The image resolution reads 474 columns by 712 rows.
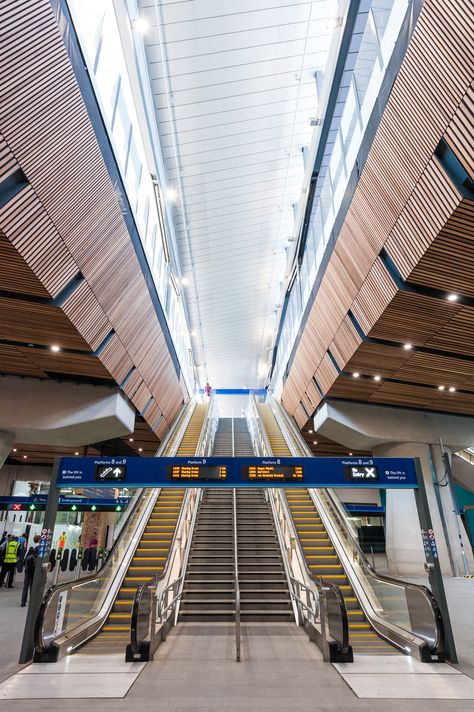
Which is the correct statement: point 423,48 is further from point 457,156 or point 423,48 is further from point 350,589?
point 350,589

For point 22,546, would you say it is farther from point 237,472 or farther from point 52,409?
point 237,472

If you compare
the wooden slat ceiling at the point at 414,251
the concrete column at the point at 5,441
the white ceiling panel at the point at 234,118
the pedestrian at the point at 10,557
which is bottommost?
the pedestrian at the point at 10,557

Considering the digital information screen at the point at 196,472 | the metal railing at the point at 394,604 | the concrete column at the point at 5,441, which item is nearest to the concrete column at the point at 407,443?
the metal railing at the point at 394,604

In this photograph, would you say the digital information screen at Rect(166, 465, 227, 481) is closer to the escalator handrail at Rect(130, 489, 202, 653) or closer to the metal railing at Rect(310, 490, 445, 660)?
the escalator handrail at Rect(130, 489, 202, 653)

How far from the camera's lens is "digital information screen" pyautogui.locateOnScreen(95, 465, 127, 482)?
635cm

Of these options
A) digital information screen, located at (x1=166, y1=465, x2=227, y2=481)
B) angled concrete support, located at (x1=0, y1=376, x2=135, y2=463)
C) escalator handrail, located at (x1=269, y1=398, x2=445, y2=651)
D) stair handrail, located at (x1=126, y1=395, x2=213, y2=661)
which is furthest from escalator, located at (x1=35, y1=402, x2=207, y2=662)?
escalator handrail, located at (x1=269, y1=398, x2=445, y2=651)

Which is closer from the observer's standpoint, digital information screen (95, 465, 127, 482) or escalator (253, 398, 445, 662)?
escalator (253, 398, 445, 662)

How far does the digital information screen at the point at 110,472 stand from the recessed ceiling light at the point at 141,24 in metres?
8.68

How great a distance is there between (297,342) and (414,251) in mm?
9283

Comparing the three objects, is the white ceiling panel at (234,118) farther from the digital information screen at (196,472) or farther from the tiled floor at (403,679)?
the tiled floor at (403,679)

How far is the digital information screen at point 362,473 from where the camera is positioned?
6316 millimetres

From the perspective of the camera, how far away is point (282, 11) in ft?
33.0

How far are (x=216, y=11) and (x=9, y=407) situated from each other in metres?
10.3

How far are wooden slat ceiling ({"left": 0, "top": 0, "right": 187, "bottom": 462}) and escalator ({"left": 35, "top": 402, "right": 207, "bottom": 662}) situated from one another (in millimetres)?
3587
